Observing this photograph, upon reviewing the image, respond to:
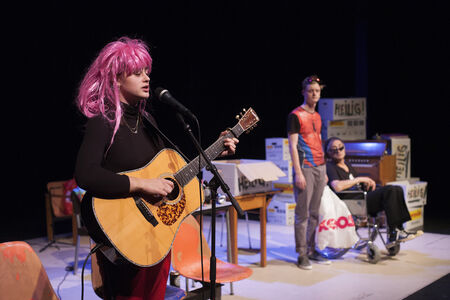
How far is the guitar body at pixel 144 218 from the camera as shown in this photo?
206cm

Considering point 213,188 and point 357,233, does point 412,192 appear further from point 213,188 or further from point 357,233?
point 213,188

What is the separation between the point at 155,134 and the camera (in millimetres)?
2342

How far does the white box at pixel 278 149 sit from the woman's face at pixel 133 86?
5.05 metres

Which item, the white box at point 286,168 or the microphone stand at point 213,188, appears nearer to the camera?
the microphone stand at point 213,188

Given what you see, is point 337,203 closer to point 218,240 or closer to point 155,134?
point 218,240

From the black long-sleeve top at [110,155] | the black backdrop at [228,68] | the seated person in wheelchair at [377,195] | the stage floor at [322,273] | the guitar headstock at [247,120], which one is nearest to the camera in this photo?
the black long-sleeve top at [110,155]

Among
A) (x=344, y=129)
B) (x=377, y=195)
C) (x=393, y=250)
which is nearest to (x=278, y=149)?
(x=344, y=129)

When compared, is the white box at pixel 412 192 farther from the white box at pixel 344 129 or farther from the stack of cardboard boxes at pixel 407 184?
the white box at pixel 344 129

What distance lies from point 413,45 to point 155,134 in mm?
8487

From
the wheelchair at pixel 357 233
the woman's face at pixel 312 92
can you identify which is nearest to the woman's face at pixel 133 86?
the woman's face at pixel 312 92

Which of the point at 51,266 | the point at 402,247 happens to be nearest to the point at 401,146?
the point at 402,247

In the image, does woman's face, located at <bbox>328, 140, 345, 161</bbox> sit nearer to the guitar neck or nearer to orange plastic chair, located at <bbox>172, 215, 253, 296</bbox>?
orange plastic chair, located at <bbox>172, 215, 253, 296</bbox>

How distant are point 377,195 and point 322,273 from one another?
3.58 ft

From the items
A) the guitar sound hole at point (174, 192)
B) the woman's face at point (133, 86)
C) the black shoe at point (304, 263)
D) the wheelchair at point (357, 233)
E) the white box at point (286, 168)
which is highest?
the woman's face at point (133, 86)
